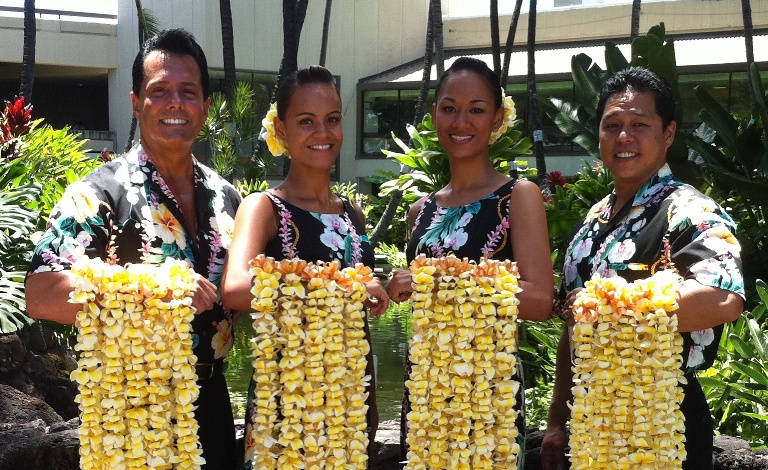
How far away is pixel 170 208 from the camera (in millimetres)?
3289

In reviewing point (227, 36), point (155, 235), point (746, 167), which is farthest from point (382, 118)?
point (155, 235)

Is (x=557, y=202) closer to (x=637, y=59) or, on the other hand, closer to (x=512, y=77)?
(x=637, y=59)

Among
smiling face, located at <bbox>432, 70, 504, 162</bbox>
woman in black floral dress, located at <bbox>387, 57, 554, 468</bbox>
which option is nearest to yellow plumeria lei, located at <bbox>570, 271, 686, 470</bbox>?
woman in black floral dress, located at <bbox>387, 57, 554, 468</bbox>

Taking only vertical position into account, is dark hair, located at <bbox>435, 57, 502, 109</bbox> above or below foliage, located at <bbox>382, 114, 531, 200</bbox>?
below

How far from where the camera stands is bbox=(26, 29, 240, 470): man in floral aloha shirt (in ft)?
10.1

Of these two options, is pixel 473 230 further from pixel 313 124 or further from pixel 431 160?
pixel 431 160

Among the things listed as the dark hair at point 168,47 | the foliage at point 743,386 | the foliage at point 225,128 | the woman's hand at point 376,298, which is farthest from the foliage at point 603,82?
the foliage at point 225,128

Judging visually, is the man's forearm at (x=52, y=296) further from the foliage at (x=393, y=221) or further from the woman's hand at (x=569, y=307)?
the foliage at (x=393, y=221)

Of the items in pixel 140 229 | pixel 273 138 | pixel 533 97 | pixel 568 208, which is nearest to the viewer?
pixel 140 229

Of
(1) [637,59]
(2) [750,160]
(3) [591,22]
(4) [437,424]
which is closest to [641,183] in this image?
(4) [437,424]

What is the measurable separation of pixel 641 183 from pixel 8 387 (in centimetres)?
497

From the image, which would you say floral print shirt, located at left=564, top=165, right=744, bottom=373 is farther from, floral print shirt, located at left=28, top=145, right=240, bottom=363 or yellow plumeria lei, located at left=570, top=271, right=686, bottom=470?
floral print shirt, located at left=28, top=145, right=240, bottom=363

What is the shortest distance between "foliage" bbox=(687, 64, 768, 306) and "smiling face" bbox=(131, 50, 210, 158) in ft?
17.1

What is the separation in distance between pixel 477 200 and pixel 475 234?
0.52ft
